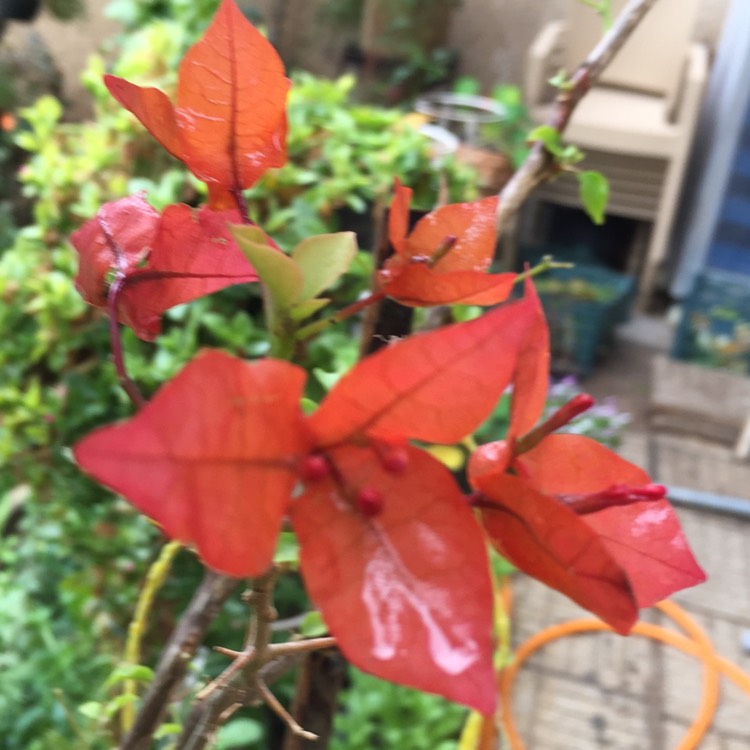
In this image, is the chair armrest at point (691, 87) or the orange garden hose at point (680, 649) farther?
the chair armrest at point (691, 87)

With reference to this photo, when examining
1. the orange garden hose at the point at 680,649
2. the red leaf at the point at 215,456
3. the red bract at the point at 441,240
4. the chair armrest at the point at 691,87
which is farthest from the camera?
the chair armrest at the point at 691,87

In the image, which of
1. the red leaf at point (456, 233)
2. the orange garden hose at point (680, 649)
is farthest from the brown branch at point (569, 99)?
the orange garden hose at point (680, 649)

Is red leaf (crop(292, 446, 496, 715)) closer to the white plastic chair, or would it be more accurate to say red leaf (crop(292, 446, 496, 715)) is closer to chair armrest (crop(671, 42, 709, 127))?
the white plastic chair

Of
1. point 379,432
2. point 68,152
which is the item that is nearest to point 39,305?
point 68,152

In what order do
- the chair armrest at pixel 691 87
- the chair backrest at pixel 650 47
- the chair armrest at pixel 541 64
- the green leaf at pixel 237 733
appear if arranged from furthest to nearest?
the chair backrest at pixel 650 47 < the chair armrest at pixel 541 64 < the chair armrest at pixel 691 87 < the green leaf at pixel 237 733

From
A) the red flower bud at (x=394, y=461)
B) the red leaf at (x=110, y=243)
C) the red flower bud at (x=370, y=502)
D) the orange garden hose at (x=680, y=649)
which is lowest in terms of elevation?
the orange garden hose at (x=680, y=649)

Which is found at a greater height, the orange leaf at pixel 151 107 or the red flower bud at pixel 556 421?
the orange leaf at pixel 151 107

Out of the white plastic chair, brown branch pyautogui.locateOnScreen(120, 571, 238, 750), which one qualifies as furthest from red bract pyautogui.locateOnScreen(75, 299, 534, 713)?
the white plastic chair

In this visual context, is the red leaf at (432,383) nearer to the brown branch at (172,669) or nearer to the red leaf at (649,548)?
the red leaf at (649,548)

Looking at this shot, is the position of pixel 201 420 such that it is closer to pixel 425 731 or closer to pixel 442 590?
→ pixel 442 590
